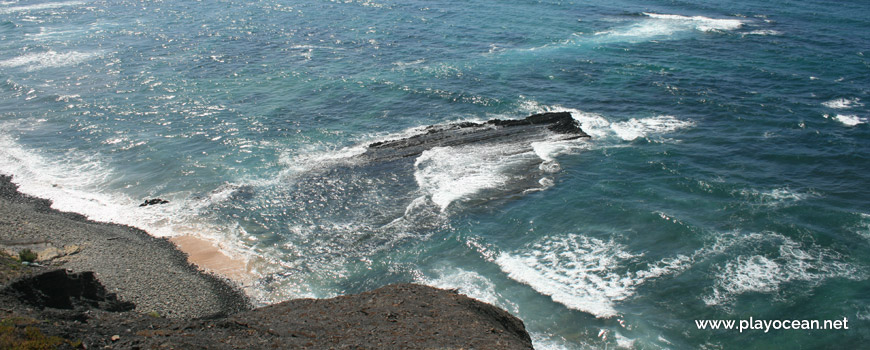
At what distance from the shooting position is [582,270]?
2758 cm

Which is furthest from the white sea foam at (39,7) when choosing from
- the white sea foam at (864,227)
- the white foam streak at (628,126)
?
the white sea foam at (864,227)

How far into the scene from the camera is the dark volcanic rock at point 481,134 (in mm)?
41375

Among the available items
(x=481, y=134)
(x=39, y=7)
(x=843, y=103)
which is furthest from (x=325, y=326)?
(x=39, y=7)

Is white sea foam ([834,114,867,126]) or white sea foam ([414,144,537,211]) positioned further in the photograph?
white sea foam ([834,114,867,126])

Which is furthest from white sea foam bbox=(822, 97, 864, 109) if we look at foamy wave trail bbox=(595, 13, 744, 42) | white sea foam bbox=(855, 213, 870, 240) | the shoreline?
the shoreline

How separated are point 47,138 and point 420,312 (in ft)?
142

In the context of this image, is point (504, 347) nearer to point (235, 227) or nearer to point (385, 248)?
point (385, 248)

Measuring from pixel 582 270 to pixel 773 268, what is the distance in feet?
32.1

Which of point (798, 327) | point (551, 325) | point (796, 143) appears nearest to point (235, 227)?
point (551, 325)

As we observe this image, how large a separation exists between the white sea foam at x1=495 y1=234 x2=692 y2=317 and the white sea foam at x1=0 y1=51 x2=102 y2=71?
64974mm

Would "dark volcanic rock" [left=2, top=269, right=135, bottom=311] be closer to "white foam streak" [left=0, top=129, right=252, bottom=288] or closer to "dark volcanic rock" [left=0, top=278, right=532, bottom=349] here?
"dark volcanic rock" [left=0, top=278, right=532, bottom=349]

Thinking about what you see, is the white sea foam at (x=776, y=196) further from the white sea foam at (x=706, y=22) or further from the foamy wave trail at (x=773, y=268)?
the white sea foam at (x=706, y=22)

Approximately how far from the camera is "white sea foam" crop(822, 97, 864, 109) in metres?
44.3

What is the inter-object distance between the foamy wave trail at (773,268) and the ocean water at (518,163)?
13cm
